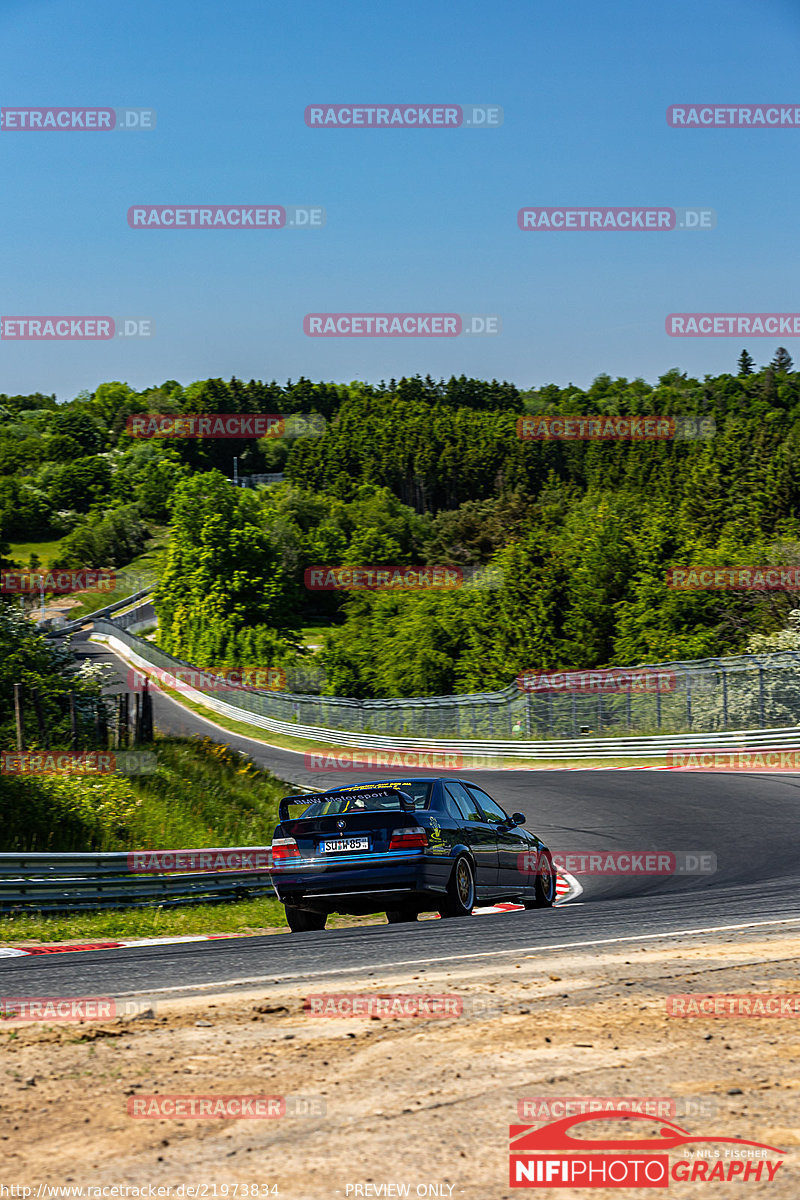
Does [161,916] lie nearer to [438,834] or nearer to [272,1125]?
[438,834]

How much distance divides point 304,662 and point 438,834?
76.9 metres

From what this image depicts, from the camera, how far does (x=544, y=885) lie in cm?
1231

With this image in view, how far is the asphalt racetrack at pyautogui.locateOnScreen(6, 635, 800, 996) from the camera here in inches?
289

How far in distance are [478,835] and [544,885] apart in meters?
1.84

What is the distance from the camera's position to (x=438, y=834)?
10.1m

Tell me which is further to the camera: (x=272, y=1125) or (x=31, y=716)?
(x=31, y=716)

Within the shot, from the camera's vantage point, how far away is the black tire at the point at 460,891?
1030 cm

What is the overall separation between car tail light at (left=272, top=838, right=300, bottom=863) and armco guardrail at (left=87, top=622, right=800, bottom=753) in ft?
65.3

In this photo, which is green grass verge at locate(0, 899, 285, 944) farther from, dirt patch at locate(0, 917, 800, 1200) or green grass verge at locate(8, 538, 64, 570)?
green grass verge at locate(8, 538, 64, 570)

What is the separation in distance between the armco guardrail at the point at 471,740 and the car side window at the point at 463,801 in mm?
18113

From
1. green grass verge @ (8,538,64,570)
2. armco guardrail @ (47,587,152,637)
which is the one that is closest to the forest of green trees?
green grass verge @ (8,538,64,570)

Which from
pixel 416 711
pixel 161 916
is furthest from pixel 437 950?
pixel 416 711

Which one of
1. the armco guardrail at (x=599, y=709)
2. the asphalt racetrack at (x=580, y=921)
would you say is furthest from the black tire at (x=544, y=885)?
the armco guardrail at (x=599, y=709)

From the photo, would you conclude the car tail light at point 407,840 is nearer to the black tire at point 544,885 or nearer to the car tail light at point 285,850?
the car tail light at point 285,850
